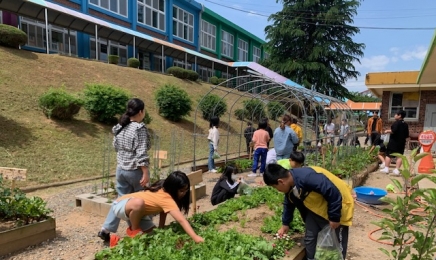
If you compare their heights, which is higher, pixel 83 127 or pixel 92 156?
pixel 83 127

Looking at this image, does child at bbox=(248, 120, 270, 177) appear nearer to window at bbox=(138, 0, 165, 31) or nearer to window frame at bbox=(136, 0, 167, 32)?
window frame at bbox=(136, 0, 167, 32)

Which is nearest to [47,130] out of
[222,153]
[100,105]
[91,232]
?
[100,105]

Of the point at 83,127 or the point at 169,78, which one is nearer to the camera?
the point at 83,127

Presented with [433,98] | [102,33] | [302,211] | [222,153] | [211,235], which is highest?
[102,33]

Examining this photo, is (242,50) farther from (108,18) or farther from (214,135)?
(214,135)

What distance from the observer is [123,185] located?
3760mm

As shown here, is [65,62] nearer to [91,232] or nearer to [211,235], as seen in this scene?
[91,232]

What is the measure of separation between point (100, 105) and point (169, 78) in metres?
10.3

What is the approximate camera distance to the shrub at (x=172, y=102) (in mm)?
13773

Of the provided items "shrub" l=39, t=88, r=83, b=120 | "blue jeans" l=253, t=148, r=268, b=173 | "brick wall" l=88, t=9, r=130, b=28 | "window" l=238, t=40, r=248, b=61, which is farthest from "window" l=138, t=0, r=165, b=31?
"blue jeans" l=253, t=148, r=268, b=173

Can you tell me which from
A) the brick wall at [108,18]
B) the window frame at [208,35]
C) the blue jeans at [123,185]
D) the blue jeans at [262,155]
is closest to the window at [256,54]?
the window frame at [208,35]

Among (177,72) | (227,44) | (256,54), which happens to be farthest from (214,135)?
(256,54)

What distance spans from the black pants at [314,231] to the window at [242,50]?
124 ft

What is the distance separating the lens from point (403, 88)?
14.5m
